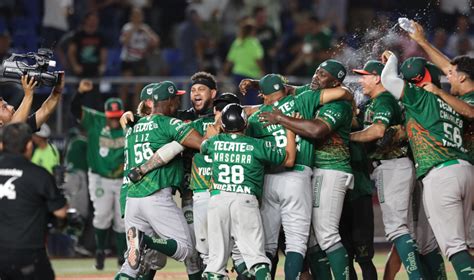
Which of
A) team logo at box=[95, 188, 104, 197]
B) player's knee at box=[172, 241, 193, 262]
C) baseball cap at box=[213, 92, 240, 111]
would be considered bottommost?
player's knee at box=[172, 241, 193, 262]

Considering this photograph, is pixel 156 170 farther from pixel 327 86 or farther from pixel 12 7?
pixel 12 7

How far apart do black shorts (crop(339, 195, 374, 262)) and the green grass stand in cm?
194

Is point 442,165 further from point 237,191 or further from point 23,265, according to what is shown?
point 23,265

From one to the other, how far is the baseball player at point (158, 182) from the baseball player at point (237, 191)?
0.53 meters

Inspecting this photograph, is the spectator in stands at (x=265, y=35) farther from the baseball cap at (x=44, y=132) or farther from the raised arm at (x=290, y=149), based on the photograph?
the raised arm at (x=290, y=149)

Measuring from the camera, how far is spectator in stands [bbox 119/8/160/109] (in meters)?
19.8

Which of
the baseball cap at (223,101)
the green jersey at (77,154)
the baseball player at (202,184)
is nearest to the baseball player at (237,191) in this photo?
the baseball player at (202,184)

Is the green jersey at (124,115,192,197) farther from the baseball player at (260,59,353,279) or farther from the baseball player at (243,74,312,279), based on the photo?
the baseball player at (260,59,353,279)

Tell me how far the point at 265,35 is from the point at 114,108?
567 cm

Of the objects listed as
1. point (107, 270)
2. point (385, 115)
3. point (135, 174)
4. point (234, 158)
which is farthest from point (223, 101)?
point (107, 270)

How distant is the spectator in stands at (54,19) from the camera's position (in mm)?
19406

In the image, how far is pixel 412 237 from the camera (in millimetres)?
11547

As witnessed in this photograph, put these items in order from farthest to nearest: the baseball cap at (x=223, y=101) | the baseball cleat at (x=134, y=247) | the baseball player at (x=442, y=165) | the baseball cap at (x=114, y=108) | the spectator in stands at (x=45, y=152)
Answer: the spectator in stands at (x=45, y=152)
the baseball cap at (x=114, y=108)
the baseball cap at (x=223, y=101)
the baseball cleat at (x=134, y=247)
the baseball player at (x=442, y=165)

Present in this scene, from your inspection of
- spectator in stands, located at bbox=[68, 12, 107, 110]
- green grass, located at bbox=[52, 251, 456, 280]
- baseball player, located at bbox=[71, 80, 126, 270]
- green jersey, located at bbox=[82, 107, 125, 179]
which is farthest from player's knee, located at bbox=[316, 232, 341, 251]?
spectator in stands, located at bbox=[68, 12, 107, 110]
